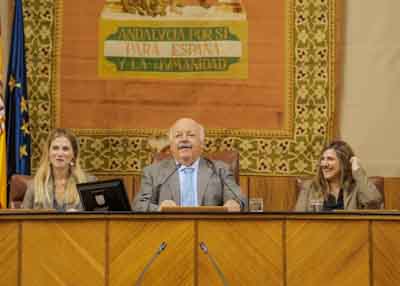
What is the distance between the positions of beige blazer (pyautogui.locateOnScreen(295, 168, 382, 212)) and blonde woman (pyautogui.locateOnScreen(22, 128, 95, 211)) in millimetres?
1444

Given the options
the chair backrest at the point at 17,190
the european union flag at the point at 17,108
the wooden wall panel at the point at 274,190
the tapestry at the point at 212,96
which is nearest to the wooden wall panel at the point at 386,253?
the wooden wall panel at the point at 274,190

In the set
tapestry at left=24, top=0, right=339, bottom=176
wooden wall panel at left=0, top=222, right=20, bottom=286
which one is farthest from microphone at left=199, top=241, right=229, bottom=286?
tapestry at left=24, top=0, right=339, bottom=176

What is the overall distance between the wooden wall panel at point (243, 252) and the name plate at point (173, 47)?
2.64 m

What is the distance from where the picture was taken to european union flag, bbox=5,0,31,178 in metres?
6.93

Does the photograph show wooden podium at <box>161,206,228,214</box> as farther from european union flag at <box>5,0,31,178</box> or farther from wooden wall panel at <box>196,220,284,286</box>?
european union flag at <box>5,0,31,178</box>

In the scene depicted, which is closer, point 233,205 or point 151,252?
point 151,252

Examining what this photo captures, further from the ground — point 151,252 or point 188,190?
point 188,190

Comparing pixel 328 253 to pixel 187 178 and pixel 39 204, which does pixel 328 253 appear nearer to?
pixel 187 178

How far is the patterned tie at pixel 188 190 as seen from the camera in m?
6.33

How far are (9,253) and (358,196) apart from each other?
2.46 m

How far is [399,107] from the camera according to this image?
734 centimetres

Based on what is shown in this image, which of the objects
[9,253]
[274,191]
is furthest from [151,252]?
[274,191]

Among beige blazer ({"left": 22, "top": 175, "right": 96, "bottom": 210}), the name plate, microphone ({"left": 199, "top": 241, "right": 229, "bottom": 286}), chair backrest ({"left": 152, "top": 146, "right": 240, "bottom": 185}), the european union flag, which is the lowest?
microphone ({"left": 199, "top": 241, "right": 229, "bottom": 286})

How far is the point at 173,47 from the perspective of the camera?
7496 millimetres
